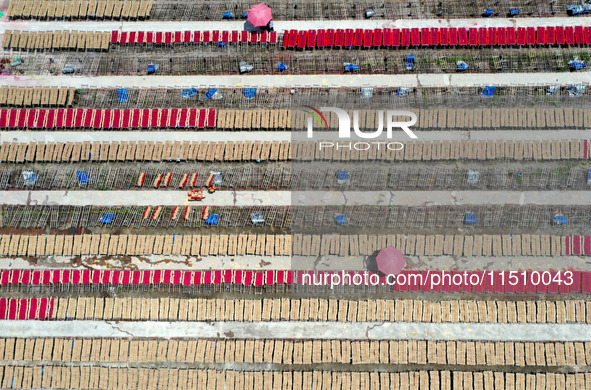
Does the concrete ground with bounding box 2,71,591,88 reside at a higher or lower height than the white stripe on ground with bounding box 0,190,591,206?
higher

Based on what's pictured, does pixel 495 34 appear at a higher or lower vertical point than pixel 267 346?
higher

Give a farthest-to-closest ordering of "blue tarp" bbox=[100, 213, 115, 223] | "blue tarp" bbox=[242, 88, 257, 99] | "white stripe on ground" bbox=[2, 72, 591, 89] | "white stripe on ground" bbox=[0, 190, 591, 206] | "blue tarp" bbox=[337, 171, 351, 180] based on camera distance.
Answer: "blue tarp" bbox=[242, 88, 257, 99] < "white stripe on ground" bbox=[2, 72, 591, 89] < "blue tarp" bbox=[337, 171, 351, 180] < "blue tarp" bbox=[100, 213, 115, 223] < "white stripe on ground" bbox=[0, 190, 591, 206]

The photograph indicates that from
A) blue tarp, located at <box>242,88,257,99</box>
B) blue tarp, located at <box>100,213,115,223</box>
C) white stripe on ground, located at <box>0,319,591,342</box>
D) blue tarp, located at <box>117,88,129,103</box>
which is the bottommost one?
white stripe on ground, located at <box>0,319,591,342</box>

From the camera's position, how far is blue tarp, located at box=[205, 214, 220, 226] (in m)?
60.8

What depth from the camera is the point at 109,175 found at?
63.0m

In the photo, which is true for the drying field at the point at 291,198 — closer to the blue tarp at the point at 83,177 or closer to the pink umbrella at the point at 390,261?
the blue tarp at the point at 83,177

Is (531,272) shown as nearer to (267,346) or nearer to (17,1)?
(267,346)

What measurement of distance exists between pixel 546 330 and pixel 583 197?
14.8m

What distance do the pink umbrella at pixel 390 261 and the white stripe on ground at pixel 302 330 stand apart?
548 centimetres

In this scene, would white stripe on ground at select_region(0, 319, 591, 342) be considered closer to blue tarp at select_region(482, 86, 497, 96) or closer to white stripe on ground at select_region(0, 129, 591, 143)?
white stripe on ground at select_region(0, 129, 591, 143)

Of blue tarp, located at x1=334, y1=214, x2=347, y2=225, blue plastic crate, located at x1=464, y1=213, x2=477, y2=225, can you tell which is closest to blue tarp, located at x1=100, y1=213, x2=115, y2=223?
blue tarp, located at x1=334, y1=214, x2=347, y2=225

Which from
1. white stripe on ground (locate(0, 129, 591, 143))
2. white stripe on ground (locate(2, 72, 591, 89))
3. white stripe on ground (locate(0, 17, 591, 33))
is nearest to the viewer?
white stripe on ground (locate(0, 129, 591, 143))

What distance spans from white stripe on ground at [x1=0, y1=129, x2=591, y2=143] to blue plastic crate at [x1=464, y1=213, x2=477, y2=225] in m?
8.74

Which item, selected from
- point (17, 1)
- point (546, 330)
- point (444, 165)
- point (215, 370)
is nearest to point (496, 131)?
point (444, 165)
